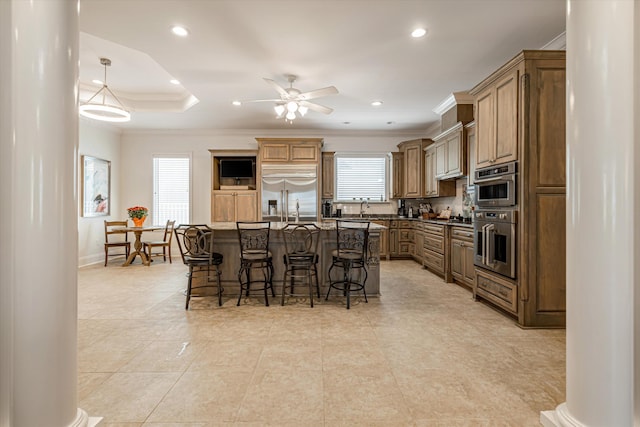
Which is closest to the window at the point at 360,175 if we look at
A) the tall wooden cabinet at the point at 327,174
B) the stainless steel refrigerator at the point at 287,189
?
the tall wooden cabinet at the point at 327,174

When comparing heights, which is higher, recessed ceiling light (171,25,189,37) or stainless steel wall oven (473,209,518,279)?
recessed ceiling light (171,25,189,37)

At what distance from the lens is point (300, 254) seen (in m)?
Result: 3.77

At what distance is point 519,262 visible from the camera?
3035 millimetres

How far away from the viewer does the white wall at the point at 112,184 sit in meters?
6.29

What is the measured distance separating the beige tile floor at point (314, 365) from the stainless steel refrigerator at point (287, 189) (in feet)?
10.3

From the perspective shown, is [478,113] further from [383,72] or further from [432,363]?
[432,363]

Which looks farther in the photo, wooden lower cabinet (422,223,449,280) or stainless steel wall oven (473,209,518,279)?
wooden lower cabinet (422,223,449,280)

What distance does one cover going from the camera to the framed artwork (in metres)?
6.35

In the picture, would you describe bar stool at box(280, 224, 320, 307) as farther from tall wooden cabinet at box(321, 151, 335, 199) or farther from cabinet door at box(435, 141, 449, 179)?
tall wooden cabinet at box(321, 151, 335, 199)

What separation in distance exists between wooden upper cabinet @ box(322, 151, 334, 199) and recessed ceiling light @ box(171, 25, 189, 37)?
435 centimetres
